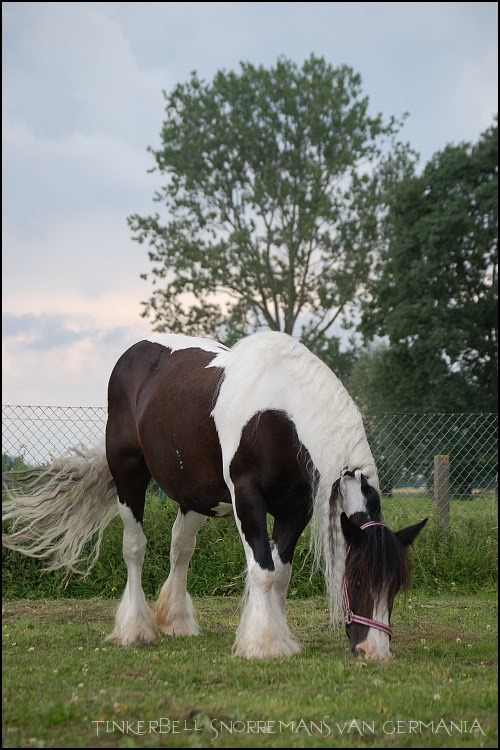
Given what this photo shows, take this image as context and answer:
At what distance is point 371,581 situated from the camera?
3795 millimetres

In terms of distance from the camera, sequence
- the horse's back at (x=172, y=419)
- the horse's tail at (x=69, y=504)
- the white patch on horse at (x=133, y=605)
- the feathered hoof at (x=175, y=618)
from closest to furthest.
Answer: the horse's back at (x=172, y=419) < the white patch on horse at (x=133, y=605) < the feathered hoof at (x=175, y=618) < the horse's tail at (x=69, y=504)

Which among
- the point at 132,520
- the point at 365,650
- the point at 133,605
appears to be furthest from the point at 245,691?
the point at 132,520

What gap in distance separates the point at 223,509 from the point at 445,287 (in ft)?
60.5

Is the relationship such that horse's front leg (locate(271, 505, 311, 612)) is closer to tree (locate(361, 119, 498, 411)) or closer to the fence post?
the fence post

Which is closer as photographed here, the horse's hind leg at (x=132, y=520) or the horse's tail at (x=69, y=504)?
the horse's hind leg at (x=132, y=520)

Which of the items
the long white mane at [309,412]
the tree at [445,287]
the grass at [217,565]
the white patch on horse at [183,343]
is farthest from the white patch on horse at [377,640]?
the tree at [445,287]

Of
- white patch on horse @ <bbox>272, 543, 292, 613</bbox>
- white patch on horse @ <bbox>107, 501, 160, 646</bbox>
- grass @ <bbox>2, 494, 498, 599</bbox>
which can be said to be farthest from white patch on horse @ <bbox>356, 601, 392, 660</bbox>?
grass @ <bbox>2, 494, 498, 599</bbox>

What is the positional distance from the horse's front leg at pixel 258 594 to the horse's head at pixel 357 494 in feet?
1.68

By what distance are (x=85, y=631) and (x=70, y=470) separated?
1278mm

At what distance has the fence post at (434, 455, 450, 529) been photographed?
7.81 meters

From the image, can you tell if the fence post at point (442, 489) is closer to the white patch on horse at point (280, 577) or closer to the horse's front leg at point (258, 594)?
the white patch on horse at point (280, 577)

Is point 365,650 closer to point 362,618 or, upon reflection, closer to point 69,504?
point 362,618

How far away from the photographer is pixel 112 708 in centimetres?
304

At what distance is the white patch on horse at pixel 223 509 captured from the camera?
4902 mm
